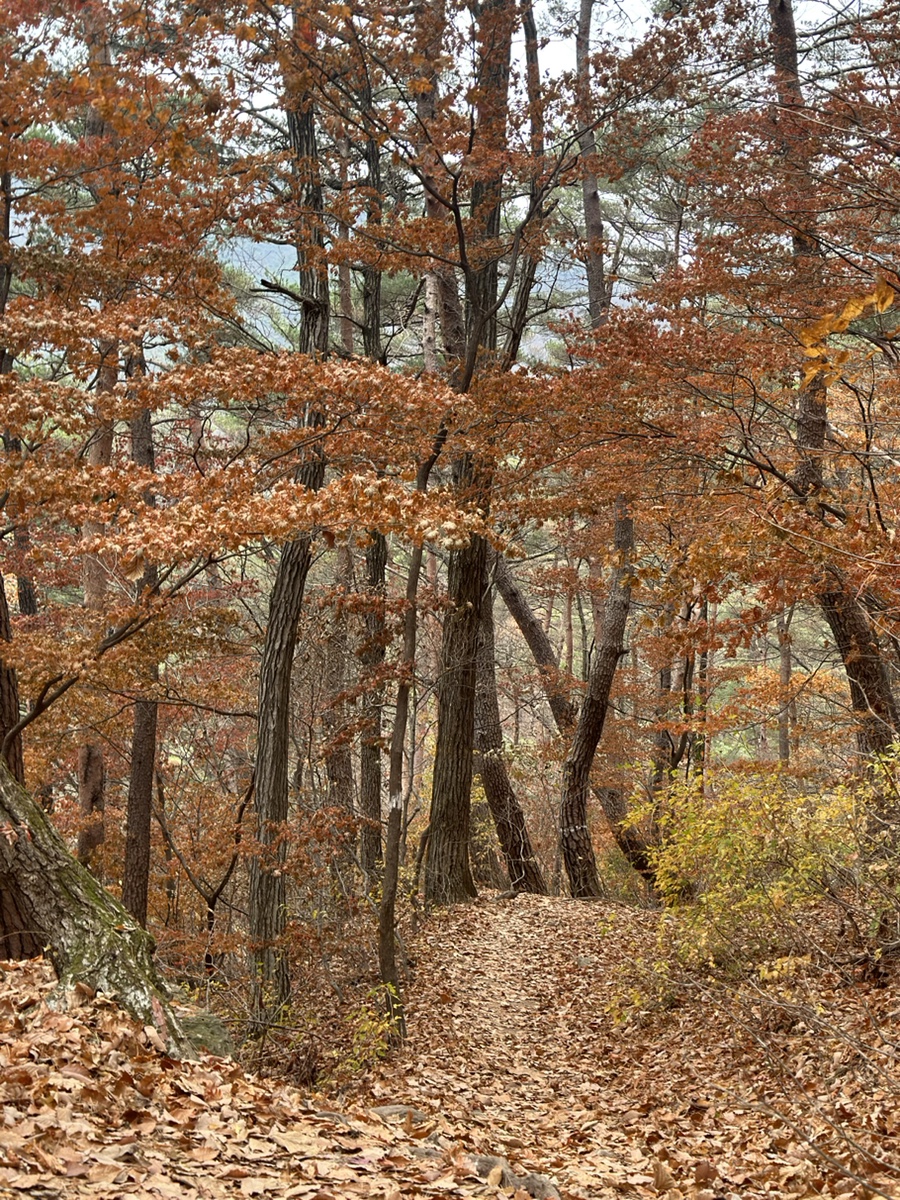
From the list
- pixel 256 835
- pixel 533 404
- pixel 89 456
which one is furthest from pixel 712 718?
pixel 89 456

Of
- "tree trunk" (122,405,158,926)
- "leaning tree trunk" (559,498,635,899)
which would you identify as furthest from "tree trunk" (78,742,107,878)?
"leaning tree trunk" (559,498,635,899)

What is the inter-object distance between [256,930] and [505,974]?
9.08ft

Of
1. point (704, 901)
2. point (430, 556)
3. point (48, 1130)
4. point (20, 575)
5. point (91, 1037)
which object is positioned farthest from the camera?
point (430, 556)

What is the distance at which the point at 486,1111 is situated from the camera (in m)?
6.62

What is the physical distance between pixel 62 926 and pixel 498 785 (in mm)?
9767

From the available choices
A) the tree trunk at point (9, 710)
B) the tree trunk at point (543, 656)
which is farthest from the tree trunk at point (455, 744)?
the tree trunk at point (9, 710)

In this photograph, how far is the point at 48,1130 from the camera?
361 cm

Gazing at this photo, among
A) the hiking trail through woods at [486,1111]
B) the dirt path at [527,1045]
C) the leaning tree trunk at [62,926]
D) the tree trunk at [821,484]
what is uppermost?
the tree trunk at [821,484]

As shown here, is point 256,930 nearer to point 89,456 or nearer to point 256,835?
point 256,835

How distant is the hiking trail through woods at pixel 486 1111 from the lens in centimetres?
373

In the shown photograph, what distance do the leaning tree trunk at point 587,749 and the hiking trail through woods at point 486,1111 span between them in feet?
16.2

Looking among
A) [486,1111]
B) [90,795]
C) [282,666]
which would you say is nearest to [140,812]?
[90,795]

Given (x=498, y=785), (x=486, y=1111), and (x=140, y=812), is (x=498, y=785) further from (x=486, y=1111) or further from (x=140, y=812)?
(x=486, y=1111)

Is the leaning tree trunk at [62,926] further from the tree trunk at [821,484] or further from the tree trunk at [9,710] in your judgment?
the tree trunk at [821,484]
